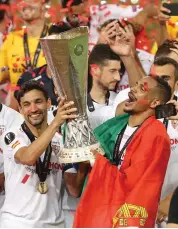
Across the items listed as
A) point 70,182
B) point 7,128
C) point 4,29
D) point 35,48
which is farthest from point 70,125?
point 4,29

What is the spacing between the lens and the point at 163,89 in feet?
15.9

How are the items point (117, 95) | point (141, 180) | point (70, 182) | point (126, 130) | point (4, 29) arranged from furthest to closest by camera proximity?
point (4, 29)
point (117, 95)
point (70, 182)
point (126, 130)
point (141, 180)

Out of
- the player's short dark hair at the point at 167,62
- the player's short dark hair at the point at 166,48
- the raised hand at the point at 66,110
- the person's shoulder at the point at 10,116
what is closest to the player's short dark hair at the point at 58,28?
the person's shoulder at the point at 10,116

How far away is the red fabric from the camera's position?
446cm

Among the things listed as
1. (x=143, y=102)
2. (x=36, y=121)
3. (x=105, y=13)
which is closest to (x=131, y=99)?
(x=143, y=102)

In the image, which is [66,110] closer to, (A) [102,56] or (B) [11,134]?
(B) [11,134]

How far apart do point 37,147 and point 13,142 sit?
0.33 m

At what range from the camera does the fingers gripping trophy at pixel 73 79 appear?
14.2ft

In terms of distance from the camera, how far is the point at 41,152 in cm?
473

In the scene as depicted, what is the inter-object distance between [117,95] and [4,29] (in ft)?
5.37

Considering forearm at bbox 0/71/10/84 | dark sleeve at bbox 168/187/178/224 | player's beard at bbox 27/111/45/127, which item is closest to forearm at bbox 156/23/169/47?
forearm at bbox 0/71/10/84

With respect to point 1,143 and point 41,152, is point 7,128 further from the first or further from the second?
point 41,152

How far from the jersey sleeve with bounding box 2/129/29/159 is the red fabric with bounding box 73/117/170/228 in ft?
1.99

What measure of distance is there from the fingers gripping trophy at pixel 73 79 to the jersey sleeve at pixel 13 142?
43 centimetres
